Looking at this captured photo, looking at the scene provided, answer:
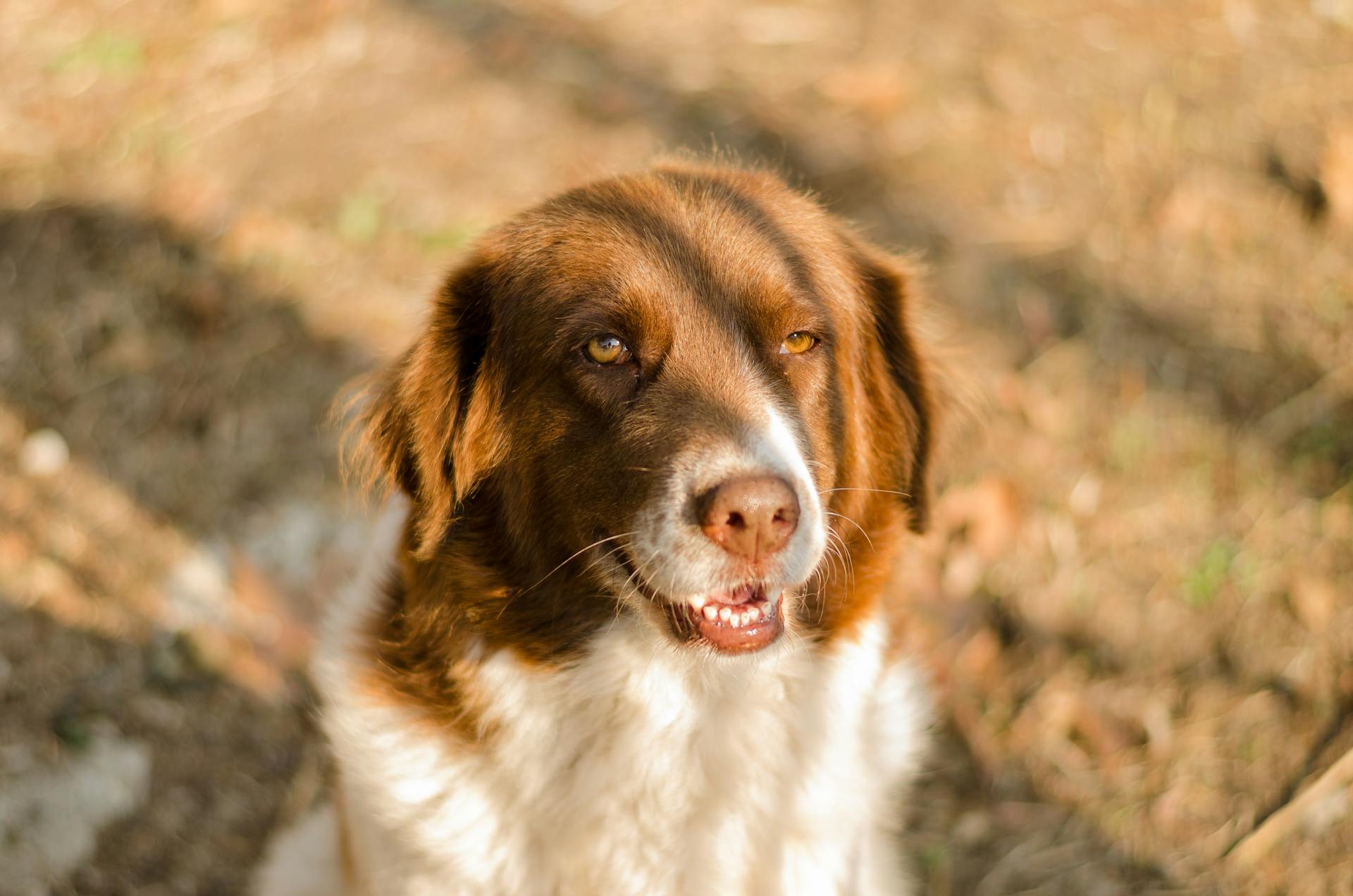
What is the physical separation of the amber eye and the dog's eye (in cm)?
40

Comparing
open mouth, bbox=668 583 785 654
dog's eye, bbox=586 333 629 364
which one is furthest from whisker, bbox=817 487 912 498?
dog's eye, bbox=586 333 629 364

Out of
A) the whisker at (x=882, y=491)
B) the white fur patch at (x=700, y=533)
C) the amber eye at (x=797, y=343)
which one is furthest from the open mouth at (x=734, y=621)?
the amber eye at (x=797, y=343)

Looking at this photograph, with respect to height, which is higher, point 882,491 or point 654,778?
point 882,491

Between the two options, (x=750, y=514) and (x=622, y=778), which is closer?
(x=750, y=514)

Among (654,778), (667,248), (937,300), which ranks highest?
(667,248)

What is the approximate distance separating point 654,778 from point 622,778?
8 centimetres

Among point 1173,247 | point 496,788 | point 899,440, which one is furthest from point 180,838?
point 1173,247

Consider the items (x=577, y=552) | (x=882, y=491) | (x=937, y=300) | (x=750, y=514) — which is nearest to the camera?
(x=750, y=514)

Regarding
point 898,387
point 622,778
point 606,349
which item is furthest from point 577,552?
point 898,387

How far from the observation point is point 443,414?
115 inches

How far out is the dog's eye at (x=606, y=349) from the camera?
9.09 ft

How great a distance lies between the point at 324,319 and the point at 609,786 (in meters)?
3.17

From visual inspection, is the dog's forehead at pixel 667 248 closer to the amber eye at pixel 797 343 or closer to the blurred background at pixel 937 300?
the amber eye at pixel 797 343

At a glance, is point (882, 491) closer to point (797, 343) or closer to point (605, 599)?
point (797, 343)
